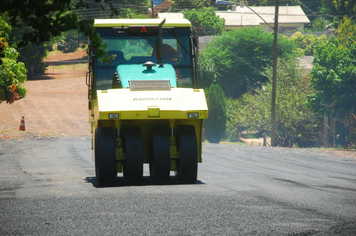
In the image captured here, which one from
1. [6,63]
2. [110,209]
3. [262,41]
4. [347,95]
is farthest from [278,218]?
[262,41]

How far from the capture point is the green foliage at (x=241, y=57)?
70.9 metres

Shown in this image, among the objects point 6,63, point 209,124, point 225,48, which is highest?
point 6,63

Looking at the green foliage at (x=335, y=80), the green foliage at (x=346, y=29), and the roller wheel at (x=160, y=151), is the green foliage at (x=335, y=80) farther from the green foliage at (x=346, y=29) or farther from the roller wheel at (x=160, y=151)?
the roller wheel at (x=160, y=151)

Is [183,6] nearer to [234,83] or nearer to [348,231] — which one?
[234,83]

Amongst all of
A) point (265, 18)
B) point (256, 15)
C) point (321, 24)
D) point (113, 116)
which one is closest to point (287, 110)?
point (113, 116)

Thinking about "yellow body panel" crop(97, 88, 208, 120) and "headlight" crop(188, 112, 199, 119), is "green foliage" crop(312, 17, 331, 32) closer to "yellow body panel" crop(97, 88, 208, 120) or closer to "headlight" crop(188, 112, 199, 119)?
"yellow body panel" crop(97, 88, 208, 120)

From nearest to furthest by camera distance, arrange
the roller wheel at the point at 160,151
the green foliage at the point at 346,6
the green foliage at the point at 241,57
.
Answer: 1. the roller wheel at the point at 160,151
2. the green foliage at the point at 241,57
3. the green foliage at the point at 346,6

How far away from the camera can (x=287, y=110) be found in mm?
57094

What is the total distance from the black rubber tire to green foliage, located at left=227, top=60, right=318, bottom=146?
4645 cm

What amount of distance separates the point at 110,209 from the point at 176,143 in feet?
9.41

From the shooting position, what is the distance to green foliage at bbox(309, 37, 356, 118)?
51.2m

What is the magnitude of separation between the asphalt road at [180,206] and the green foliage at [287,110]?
42.0 meters

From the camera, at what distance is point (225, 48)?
72312 mm

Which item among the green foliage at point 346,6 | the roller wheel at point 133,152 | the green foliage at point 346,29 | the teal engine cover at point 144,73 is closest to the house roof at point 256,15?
the green foliage at point 346,6
